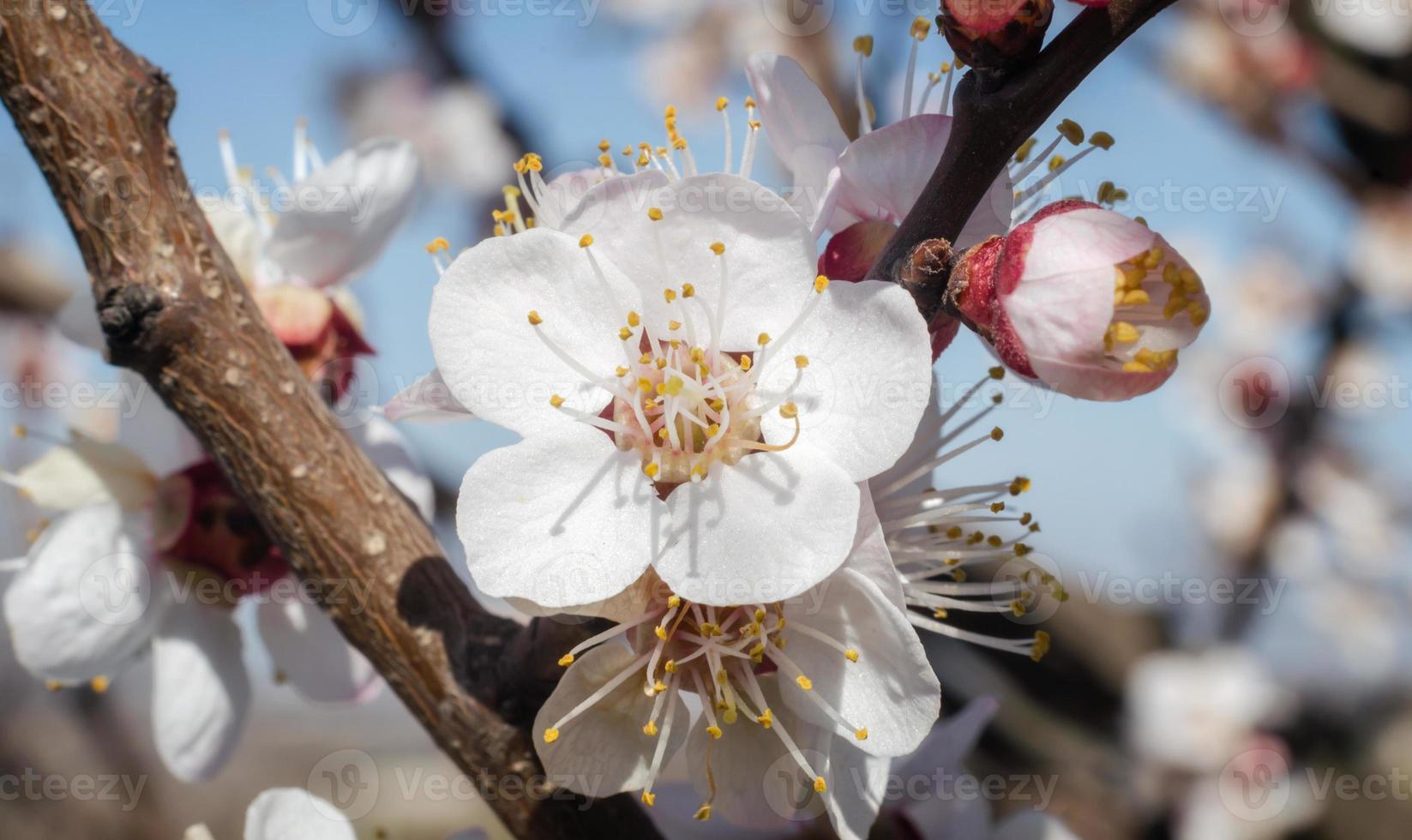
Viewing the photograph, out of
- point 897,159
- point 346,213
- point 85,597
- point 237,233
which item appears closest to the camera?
Answer: point 897,159

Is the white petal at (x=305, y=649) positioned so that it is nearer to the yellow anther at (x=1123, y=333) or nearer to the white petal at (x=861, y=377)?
the white petal at (x=861, y=377)

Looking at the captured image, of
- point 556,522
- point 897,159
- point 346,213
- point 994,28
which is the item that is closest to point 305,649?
point 346,213

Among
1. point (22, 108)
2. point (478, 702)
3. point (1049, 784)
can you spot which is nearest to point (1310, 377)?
point (1049, 784)

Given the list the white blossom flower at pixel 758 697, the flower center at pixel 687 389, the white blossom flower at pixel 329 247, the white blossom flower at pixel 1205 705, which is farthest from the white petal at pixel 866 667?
the white blossom flower at pixel 1205 705

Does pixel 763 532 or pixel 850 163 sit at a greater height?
pixel 850 163

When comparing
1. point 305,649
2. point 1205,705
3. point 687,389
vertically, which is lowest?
point 1205,705

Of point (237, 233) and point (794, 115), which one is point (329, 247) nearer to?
point (237, 233)
